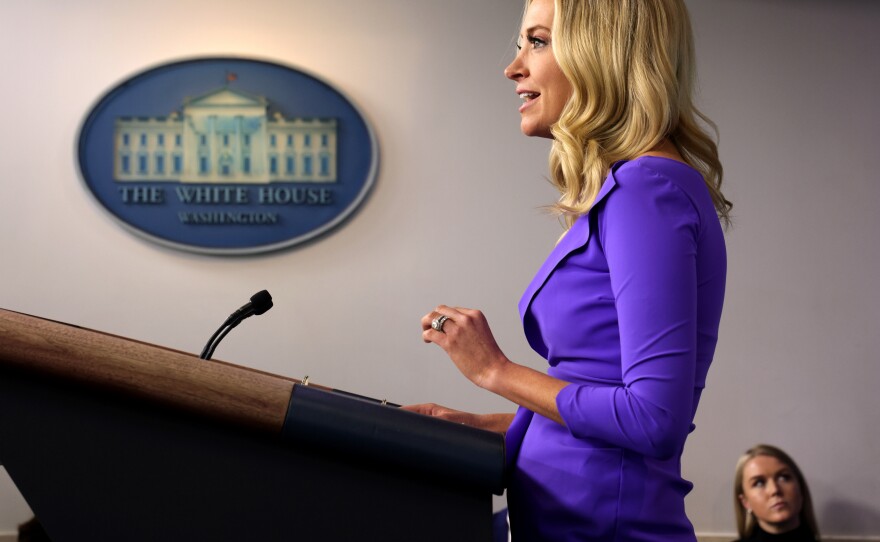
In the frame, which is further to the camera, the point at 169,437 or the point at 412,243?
the point at 412,243

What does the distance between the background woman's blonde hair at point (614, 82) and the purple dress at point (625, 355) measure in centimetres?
7

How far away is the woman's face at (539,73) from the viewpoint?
1.18 meters

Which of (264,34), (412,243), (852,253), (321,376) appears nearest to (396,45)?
(264,34)

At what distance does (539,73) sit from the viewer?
1.19 metres

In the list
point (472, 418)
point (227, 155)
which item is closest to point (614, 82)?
point (472, 418)

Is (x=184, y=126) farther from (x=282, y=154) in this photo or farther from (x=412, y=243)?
(x=412, y=243)

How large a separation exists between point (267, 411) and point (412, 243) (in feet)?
9.20

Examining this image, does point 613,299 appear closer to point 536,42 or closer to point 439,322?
point 439,322

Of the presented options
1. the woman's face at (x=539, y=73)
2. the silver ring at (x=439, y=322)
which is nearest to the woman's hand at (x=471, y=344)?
the silver ring at (x=439, y=322)

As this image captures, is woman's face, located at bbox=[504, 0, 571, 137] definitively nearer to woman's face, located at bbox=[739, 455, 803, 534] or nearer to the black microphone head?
the black microphone head

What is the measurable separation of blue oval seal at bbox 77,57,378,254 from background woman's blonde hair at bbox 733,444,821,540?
184 cm

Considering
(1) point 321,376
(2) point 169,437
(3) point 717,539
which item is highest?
(2) point 169,437

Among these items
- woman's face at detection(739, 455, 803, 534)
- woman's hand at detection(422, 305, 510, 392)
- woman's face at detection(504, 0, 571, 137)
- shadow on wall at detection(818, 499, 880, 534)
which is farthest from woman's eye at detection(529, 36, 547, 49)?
shadow on wall at detection(818, 499, 880, 534)

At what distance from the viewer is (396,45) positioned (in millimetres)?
3668
